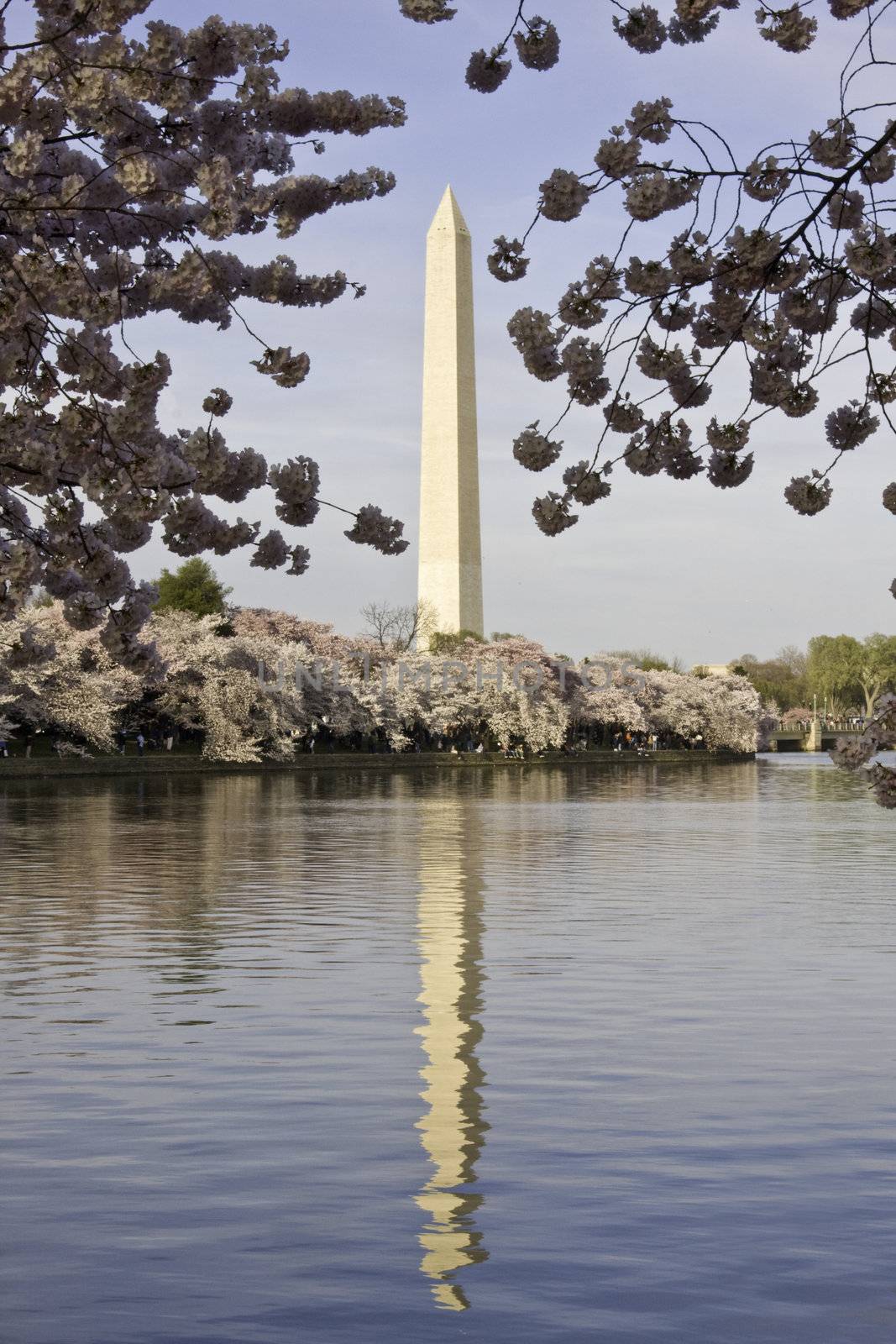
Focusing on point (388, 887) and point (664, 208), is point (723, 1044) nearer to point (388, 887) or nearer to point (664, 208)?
point (664, 208)

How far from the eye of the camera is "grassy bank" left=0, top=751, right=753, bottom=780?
7181 centimetres

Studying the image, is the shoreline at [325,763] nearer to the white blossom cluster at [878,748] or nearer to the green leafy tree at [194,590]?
the green leafy tree at [194,590]

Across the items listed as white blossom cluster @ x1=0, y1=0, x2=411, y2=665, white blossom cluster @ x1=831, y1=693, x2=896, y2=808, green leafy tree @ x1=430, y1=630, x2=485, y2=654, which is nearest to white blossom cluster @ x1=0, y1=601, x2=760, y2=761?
green leafy tree @ x1=430, y1=630, x2=485, y2=654

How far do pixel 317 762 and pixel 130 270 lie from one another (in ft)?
262

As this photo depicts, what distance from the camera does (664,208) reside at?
10047 millimetres

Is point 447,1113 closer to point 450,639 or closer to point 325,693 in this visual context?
point 325,693

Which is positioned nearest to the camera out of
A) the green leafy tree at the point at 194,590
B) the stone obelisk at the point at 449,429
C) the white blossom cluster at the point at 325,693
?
the white blossom cluster at the point at 325,693

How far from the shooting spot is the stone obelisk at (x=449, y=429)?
8725 cm

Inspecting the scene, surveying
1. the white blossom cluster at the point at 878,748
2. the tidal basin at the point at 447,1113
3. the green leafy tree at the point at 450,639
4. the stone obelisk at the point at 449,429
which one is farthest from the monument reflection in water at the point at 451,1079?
the green leafy tree at the point at 450,639

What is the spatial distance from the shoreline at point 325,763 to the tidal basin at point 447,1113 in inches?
1822

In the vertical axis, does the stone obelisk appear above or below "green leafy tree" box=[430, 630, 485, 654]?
above

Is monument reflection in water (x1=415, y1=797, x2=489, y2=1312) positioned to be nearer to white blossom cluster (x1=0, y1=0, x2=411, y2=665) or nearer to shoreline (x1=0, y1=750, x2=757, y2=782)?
white blossom cluster (x1=0, y1=0, x2=411, y2=665)

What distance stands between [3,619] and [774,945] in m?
10.1

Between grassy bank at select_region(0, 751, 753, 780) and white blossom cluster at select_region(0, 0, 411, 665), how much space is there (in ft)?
189
